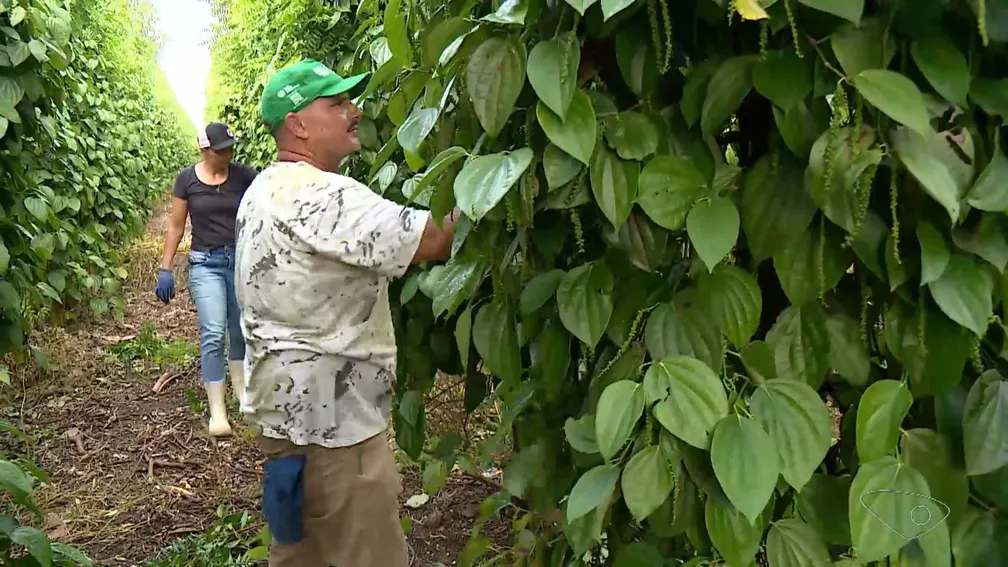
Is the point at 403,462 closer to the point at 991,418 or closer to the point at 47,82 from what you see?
the point at 47,82

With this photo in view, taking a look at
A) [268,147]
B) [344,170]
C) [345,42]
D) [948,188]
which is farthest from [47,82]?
[948,188]

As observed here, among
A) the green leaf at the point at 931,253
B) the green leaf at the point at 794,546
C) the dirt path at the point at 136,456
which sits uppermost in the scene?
the green leaf at the point at 931,253

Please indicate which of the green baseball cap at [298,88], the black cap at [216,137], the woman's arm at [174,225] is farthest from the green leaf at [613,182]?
the woman's arm at [174,225]

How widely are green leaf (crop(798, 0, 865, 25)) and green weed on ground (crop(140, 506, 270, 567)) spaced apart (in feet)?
6.76

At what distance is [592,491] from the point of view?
82cm

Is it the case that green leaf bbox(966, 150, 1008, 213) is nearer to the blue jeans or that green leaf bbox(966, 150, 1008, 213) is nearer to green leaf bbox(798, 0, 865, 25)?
green leaf bbox(798, 0, 865, 25)

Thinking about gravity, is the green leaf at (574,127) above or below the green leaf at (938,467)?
above

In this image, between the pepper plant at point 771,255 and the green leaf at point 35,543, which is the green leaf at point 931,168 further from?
the green leaf at point 35,543

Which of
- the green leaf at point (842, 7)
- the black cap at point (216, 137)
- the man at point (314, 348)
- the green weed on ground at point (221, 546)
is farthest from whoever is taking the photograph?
the black cap at point (216, 137)

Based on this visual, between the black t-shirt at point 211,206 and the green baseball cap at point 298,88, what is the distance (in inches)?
75.0

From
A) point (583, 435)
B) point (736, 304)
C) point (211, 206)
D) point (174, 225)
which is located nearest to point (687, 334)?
point (736, 304)

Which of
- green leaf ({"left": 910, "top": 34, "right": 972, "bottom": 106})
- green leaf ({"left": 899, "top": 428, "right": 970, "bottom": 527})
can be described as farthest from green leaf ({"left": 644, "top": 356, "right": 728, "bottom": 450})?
green leaf ({"left": 910, "top": 34, "right": 972, "bottom": 106})

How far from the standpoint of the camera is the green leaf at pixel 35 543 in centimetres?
151

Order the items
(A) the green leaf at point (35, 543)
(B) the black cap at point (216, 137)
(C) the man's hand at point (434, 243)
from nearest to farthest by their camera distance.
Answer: (C) the man's hand at point (434, 243)
(A) the green leaf at point (35, 543)
(B) the black cap at point (216, 137)
